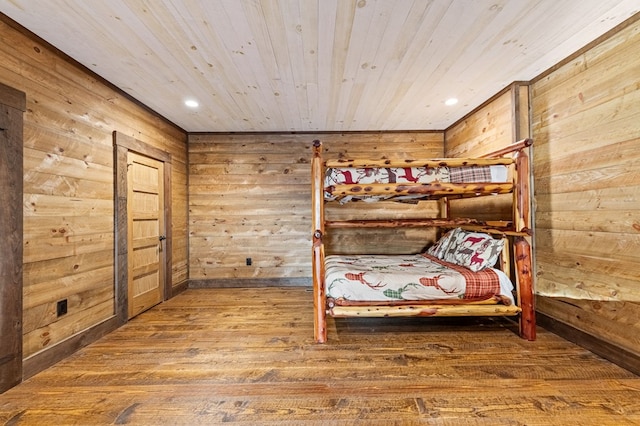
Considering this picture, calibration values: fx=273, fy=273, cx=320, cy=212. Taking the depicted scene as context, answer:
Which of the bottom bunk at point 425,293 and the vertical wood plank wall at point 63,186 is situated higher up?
the vertical wood plank wall at point 63,186

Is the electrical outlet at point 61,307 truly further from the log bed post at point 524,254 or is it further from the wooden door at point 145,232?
the log bed post at point 524,254

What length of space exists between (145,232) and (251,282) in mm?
1606

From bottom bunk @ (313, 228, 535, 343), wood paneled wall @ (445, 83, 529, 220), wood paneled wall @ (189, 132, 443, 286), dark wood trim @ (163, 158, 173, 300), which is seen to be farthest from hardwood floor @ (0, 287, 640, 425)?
wood paneled wall @ (189, 132, 443, 286)

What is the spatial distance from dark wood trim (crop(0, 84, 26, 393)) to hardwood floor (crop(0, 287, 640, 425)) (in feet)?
0.75

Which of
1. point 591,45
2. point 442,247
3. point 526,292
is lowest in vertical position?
point 526,292

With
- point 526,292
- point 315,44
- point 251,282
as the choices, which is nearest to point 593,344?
point 526,292

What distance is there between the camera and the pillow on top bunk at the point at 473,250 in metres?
2.43

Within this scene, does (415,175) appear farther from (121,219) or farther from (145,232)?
(145,232)

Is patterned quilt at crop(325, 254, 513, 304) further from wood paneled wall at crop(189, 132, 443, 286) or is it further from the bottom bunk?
wood paneled wall at crop(189, 132, 443, 286)

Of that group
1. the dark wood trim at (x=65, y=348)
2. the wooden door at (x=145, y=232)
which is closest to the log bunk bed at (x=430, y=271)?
the dark wood trim at (x=65, y=348)

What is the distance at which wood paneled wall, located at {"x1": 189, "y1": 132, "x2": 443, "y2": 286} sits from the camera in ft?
13.6

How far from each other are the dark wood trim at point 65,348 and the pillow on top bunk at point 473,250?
11.0 ft

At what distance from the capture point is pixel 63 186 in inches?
82.4

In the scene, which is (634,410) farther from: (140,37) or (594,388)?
(140,37)
